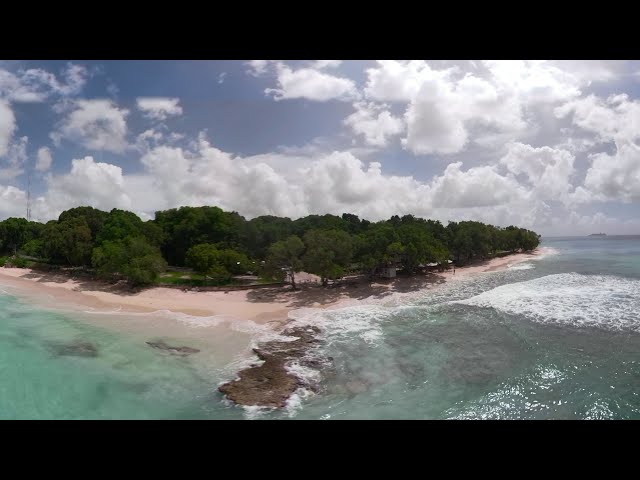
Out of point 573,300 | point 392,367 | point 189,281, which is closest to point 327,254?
point 189,281

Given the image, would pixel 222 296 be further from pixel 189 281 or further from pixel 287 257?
pixel 287 257

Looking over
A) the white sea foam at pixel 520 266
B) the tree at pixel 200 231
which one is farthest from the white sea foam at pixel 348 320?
the white sea foam at pixel 520 266

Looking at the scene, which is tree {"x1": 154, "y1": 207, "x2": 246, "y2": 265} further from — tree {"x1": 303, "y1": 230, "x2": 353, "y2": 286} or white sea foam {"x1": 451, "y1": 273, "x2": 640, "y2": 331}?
white sea foam {"x1": 451, "y1": 273, "x2": 640, "y2": 331}

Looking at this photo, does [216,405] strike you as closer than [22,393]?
Yes

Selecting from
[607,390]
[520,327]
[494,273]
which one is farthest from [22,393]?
[494,273]

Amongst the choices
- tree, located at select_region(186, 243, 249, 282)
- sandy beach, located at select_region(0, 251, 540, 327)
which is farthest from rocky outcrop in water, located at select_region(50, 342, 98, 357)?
tree, located at select_region(186, 243, 249, 282)
